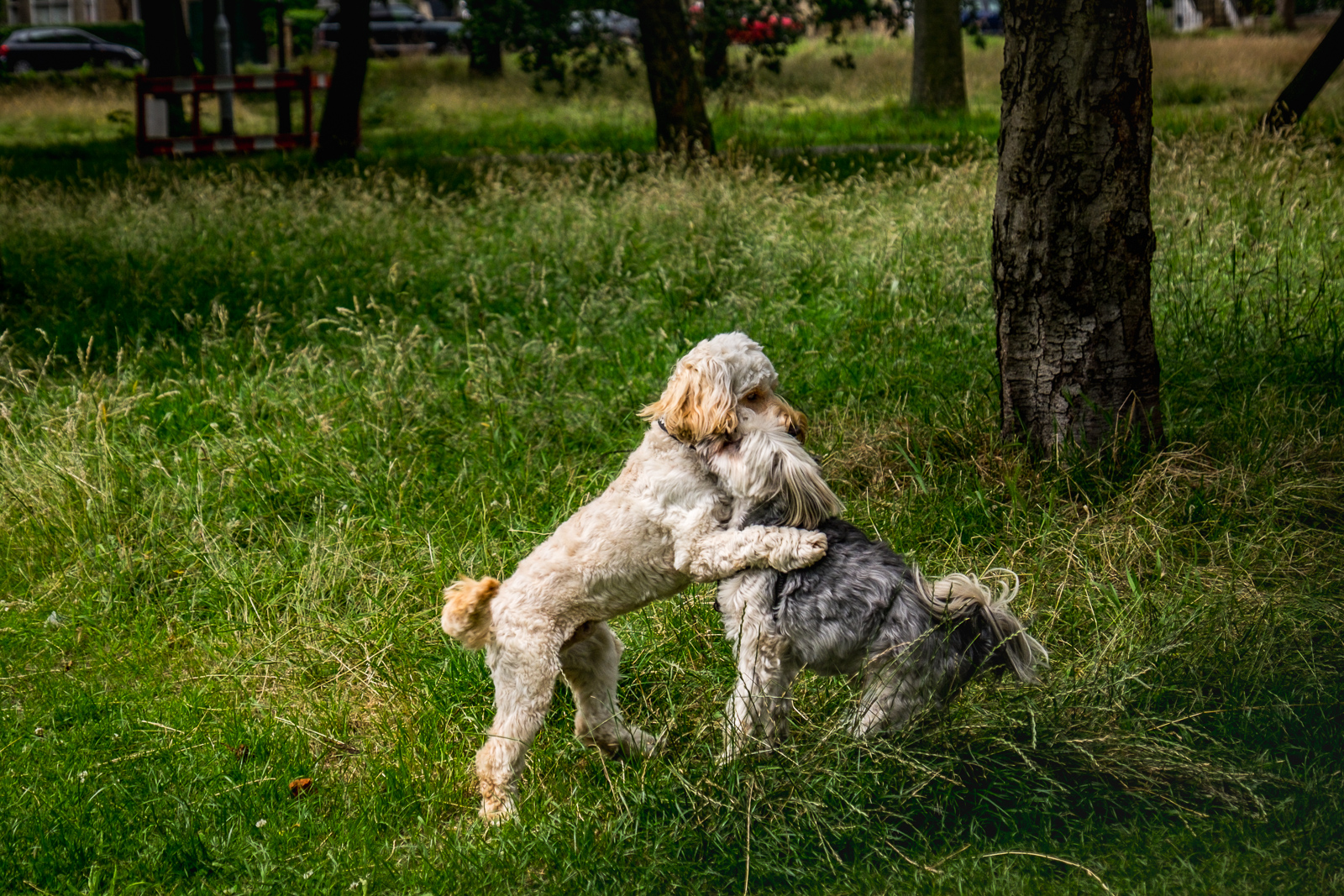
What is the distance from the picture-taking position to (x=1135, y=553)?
3.65 meters

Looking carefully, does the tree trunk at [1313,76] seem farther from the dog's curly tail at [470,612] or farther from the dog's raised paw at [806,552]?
the dog's curly tail at [470,612]

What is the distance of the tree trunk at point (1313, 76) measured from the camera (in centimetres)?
916

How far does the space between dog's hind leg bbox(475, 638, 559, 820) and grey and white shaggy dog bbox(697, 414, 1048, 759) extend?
0.48 m

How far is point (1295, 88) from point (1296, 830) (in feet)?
29.0

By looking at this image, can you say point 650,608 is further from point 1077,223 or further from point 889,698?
point 1077,223

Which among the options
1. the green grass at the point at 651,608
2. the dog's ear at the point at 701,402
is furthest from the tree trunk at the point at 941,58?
the dog's ear at the point at 701,402

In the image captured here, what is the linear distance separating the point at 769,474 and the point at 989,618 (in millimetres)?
673

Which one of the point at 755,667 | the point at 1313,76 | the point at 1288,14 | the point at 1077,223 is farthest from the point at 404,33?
the point at 755,667

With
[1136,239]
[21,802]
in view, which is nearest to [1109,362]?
[1136,239]

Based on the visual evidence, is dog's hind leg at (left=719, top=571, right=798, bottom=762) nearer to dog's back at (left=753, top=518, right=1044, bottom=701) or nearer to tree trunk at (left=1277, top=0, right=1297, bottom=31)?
dog's back at (left=753, top=518, right=1044, bottom=701)

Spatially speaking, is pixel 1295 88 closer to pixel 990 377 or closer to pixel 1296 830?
pixel 990 377

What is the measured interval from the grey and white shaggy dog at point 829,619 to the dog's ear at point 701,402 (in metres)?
0.06

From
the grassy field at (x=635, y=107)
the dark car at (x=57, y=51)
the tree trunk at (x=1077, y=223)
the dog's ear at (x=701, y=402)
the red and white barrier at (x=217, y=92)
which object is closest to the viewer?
the dog's ear at (x=701, y=402)

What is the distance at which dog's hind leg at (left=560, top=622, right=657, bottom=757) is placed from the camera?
3.10m
